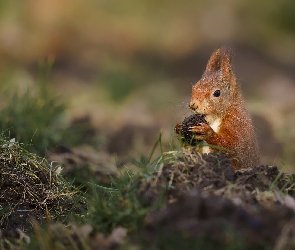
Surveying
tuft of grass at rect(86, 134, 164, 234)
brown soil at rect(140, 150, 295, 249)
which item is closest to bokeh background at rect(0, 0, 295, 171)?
brown soil at rect(140, 150, 295, 249)

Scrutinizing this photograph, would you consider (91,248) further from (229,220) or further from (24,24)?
(24,24)

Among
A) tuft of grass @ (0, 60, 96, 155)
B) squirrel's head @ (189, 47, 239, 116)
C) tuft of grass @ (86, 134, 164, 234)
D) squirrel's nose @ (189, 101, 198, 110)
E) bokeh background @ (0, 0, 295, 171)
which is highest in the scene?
squirrel's head @ (189, 47, 239, 116)

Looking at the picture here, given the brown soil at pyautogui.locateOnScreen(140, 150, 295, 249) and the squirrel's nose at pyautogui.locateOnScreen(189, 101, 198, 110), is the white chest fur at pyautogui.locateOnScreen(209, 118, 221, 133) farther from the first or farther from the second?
the brown soil at pyautogui.locateOnScreen(140, 150, 295, 249)

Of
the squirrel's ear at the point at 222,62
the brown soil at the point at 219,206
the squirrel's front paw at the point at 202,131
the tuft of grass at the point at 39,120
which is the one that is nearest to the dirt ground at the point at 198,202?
the brown soil at the point at 219,206

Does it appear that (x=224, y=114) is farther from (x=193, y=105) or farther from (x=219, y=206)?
(x=219, y=206)

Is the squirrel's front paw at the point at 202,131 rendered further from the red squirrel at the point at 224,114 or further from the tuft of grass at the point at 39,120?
the tuft of grass at the point at 39,120

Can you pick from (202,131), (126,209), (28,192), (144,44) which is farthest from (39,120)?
(144,44)
